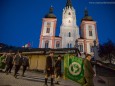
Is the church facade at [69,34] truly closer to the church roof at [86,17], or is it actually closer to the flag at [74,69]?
the church roof at [86,17]

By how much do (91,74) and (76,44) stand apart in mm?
42050

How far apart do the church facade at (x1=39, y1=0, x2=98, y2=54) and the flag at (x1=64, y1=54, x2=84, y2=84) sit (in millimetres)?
35779

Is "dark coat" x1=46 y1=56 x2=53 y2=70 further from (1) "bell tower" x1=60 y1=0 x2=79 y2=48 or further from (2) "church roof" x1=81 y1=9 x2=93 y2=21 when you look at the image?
(2) "church roof" x1=81 y1=9 x2=93 y2=21

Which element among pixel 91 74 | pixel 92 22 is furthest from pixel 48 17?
pixel 91 74

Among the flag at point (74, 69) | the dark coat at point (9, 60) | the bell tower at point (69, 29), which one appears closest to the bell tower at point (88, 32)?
the bell tower at point (69, 29)

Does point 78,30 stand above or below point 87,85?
above

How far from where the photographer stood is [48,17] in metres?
51.1

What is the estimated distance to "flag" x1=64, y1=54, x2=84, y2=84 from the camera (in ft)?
31.1

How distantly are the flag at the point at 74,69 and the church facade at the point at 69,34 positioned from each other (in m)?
35.8

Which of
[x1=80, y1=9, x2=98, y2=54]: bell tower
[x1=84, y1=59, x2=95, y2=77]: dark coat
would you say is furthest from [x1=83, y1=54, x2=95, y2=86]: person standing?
[x1=80, y1=9, x2=98, y2=54]: bell tower

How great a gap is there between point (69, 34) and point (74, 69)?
40.6 meters

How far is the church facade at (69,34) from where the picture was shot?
46.9m

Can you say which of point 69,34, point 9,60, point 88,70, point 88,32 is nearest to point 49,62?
point 88,70

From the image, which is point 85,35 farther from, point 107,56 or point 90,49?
point 107,56
